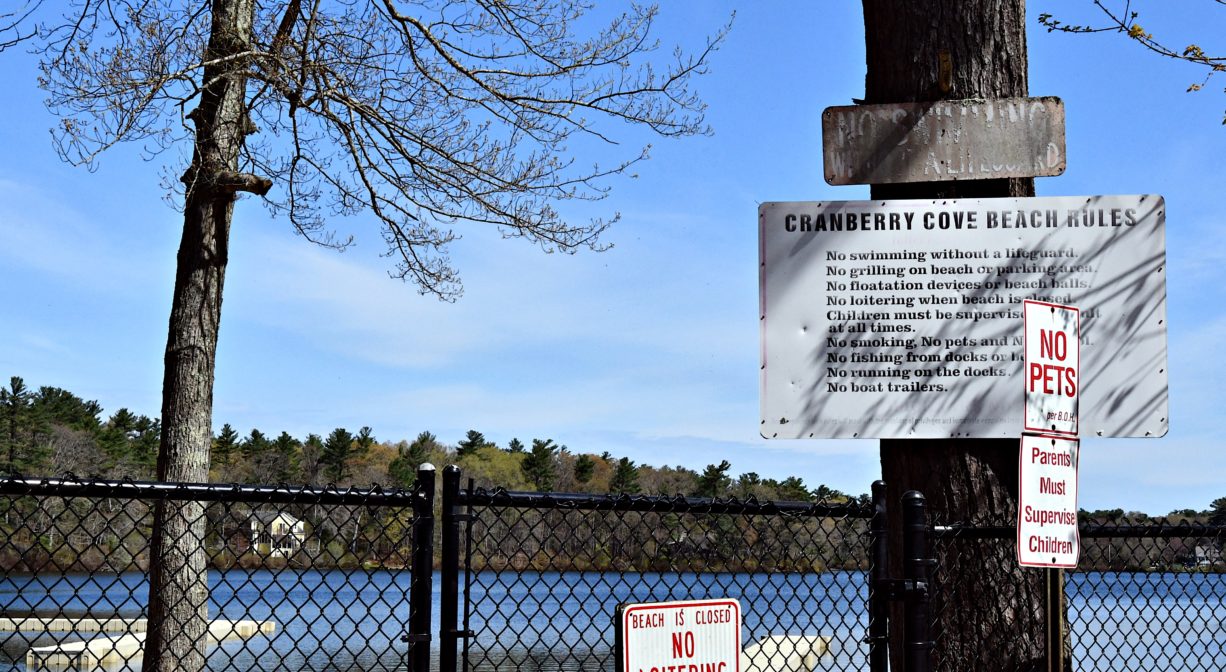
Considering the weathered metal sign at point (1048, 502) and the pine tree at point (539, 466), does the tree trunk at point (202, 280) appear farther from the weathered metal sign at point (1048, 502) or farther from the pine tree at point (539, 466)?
the pine tree at point (539, 466)

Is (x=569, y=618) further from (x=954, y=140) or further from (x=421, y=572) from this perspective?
(x=954, y=140)

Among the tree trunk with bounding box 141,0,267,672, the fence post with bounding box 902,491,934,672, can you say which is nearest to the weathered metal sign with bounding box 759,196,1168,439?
the fence post with bounding box 902,491,934,672

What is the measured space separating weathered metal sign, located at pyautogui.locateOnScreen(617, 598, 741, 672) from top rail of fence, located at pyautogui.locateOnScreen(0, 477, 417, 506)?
2.53ft

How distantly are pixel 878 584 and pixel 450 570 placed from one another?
4.86 ft

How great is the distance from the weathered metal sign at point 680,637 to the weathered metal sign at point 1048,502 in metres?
0.94

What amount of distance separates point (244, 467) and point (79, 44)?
120 metres

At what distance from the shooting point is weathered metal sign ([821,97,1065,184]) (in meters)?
4.25

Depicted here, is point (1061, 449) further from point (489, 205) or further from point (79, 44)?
point (79, 44)

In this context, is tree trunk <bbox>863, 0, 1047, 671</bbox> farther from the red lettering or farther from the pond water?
the red lettering

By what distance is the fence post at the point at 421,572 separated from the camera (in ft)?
11.1

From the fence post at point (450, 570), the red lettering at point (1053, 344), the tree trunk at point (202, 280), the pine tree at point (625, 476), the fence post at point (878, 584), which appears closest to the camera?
the fence post at point (450, 570)

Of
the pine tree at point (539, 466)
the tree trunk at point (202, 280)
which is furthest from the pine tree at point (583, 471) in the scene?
the tree trunk at point (202, 280)

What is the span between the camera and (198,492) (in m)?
3.23

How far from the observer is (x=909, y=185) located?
14.3 feet
